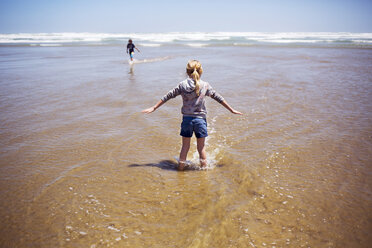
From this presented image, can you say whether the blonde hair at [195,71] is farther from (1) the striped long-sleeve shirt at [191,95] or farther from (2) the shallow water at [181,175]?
(2) the shallow water at [181,175]

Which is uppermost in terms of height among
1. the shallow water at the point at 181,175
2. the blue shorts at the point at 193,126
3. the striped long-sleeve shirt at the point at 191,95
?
the striped long-sleeve shirt at the point at 191,95

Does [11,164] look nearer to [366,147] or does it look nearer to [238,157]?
[238,157]

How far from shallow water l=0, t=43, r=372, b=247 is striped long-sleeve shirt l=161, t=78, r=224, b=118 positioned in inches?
38.7

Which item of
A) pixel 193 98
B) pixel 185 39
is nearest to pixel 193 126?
pixel 193 98

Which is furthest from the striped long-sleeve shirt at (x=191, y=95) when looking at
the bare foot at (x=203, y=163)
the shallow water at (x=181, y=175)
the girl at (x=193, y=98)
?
the shallow water at (x=181, y=175)

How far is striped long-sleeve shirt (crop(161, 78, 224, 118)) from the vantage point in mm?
3342

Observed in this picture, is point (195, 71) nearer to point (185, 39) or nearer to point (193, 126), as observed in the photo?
point (193, 126)

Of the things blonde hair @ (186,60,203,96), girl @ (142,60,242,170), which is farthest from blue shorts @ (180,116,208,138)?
blonde hair @ (186,60,203,96)

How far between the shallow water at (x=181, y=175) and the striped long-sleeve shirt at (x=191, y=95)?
0.98m

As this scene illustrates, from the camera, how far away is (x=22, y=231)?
245cm

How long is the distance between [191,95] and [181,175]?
124 centimetres

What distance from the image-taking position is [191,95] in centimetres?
338

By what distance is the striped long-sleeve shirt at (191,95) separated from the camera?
3.34m

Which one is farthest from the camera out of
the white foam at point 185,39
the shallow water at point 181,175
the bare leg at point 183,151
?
the white foam at point 185,39
